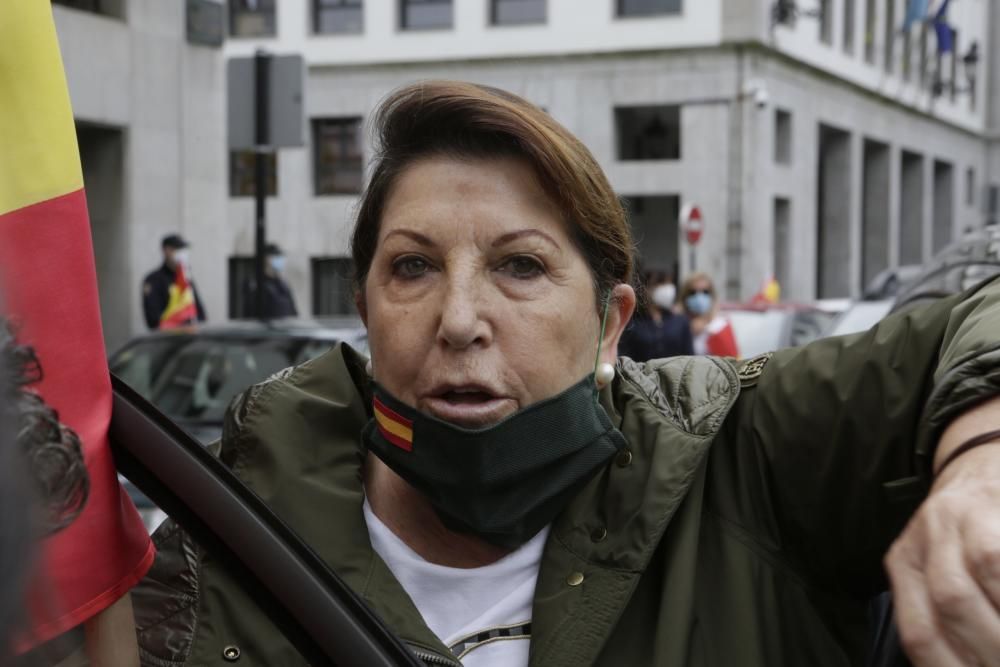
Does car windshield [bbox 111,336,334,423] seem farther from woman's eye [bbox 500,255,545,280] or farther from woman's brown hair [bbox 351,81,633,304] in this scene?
woman's eye [bbox 500,255,545,280]

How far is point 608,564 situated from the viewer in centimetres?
184

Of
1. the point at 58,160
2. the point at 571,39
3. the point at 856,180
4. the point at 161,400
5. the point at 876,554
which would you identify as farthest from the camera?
the point at 856,180

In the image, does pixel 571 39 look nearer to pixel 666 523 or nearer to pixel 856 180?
pixel 856 180

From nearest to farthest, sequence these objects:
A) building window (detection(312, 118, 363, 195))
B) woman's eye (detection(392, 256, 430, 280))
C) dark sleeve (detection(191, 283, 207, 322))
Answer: woman's eye (detection(392, 256, 430, 280)), dark sleeve (detection(191, 283, 207, 322)), building window (detection(312, 118, 363, 195))

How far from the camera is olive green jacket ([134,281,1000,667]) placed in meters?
1.76

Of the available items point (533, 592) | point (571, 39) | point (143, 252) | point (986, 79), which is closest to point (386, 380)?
point (533, 592)

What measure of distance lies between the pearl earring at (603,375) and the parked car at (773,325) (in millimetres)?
8487

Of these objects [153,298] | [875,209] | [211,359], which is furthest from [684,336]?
[875,209]

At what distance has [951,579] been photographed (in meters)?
1.01

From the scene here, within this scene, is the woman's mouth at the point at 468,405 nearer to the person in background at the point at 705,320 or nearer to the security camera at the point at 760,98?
the person in background at the point at 705,320

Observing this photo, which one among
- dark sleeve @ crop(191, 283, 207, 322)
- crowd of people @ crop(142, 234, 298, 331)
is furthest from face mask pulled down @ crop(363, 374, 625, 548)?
dark sleeve @ crop(191, 283, 207, 322)

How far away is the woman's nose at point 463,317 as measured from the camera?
1.83 m

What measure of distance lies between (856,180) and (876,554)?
34023mm

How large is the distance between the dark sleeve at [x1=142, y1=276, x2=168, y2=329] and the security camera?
1627 centimetres
